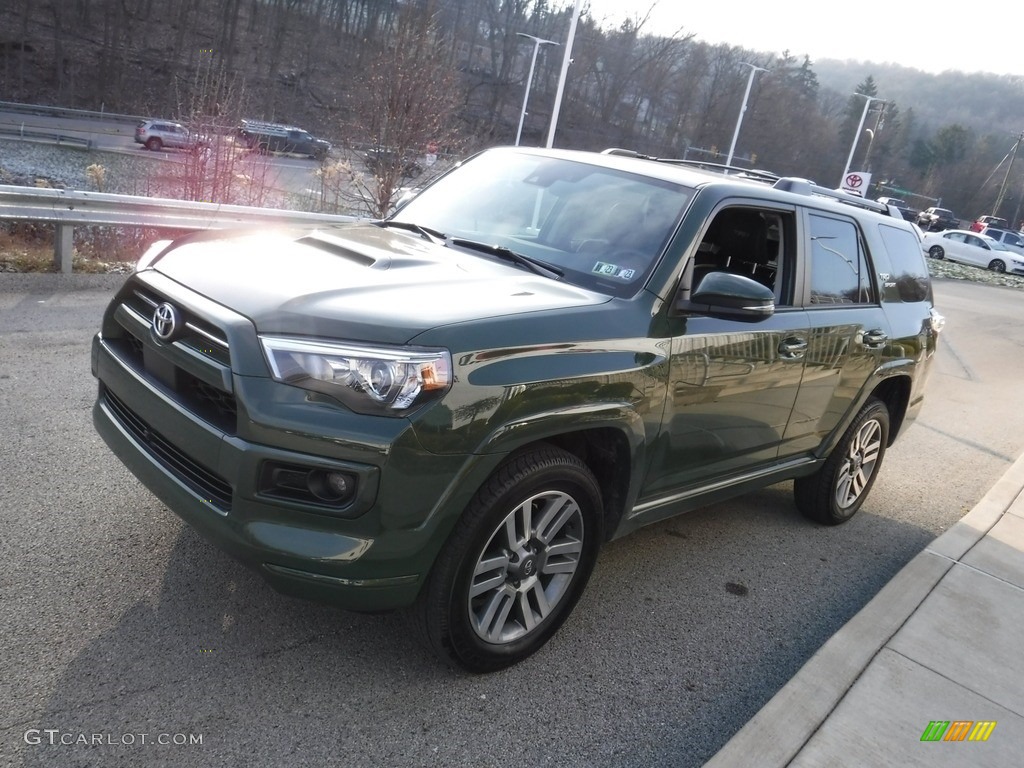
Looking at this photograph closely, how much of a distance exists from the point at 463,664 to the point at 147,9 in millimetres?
75277

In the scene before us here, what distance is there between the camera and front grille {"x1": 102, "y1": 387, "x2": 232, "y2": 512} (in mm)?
2711

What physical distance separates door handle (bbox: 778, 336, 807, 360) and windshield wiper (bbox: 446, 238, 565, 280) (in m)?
1.24

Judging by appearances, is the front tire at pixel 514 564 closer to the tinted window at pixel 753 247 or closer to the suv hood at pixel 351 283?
the suv hood at pixel 351 283

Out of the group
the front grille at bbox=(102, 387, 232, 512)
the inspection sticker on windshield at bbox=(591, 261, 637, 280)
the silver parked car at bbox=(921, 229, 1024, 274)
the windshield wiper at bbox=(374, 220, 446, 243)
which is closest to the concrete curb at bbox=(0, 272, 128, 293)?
the windshield wiper at bbox=(374, 220, 446, 243)

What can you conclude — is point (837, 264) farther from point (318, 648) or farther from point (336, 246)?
point (318, 648)

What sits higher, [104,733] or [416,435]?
[416,435]

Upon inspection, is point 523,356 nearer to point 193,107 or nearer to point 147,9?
point 193,107

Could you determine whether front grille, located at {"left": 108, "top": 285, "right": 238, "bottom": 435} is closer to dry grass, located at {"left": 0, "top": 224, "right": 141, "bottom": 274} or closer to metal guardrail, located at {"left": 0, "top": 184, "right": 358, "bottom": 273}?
metal guardrail, located at {"left": 0, "top": 184, "right": 358, "bottom": 273}

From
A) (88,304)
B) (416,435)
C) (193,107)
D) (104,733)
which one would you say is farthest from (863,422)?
(193,107)

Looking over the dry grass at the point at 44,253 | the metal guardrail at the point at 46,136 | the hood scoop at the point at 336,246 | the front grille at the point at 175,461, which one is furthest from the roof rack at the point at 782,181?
the metal guardrail at the point at 46,136

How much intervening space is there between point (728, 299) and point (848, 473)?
248cm

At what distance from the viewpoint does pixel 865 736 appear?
3125mm

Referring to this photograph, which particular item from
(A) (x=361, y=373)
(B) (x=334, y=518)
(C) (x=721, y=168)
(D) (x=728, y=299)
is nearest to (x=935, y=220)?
(C) (x=721, y=168)

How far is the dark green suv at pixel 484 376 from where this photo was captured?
2600mm
